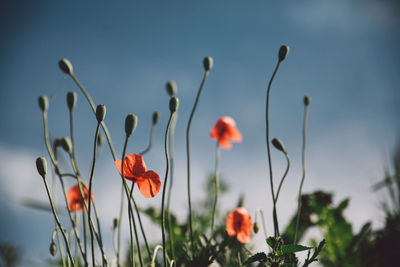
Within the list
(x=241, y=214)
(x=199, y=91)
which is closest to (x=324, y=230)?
(x=241, y=214)

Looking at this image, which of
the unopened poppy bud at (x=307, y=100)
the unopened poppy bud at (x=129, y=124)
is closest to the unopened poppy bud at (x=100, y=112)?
the unopened poppy bud at (x=129, y=124)

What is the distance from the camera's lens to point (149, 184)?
1.94 feet

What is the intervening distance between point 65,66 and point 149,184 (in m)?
0.31

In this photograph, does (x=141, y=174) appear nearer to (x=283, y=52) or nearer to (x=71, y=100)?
(x=71, y=100)

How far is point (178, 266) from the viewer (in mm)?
677

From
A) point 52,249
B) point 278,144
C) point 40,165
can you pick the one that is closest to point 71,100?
point 40,165

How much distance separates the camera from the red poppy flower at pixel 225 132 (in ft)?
3.24

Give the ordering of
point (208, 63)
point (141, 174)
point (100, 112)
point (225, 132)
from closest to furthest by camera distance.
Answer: point (100, 112) < point (141, 174) < point (208, 63) < point (225, 132)

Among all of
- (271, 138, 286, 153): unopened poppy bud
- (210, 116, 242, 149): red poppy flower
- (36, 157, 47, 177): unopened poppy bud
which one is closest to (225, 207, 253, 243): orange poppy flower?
(271, 138, 286, 153): unopened poppy bud

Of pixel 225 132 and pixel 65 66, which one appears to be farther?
pixel 225 132

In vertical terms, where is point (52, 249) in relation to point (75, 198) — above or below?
below

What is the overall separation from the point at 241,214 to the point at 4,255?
2.71 ft

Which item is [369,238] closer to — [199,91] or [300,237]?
[300,237]

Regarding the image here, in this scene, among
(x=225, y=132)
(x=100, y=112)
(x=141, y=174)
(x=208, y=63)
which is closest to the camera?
(x=100, y=112)
